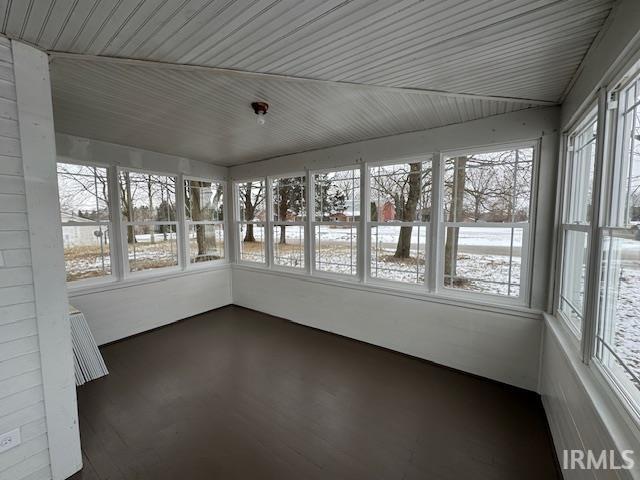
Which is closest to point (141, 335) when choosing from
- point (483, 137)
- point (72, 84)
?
point (72, 84)

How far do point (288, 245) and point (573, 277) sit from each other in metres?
3.32

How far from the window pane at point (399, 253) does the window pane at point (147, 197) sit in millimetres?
3055

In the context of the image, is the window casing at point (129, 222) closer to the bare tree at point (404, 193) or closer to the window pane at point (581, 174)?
the bare tree at point (404, 193)

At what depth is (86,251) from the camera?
10.8 feet

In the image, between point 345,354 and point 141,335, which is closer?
point 345,354

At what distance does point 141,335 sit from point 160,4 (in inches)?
150

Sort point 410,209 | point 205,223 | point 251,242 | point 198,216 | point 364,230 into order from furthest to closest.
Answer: point 251,242, point 205,223, point 198,216, point 364,230, point 410,209

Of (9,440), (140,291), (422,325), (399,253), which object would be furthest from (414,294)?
(140,291)

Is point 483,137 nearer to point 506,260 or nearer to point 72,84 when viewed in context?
point 506,260

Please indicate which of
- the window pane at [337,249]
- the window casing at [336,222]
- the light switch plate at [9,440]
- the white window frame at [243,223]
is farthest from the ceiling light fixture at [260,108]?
the light switch plate at [9,440]

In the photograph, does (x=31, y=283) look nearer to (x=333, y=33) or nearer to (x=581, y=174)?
(x=333, y=33)

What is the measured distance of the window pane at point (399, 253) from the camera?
10.1 feet

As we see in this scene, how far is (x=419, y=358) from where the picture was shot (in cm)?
298
